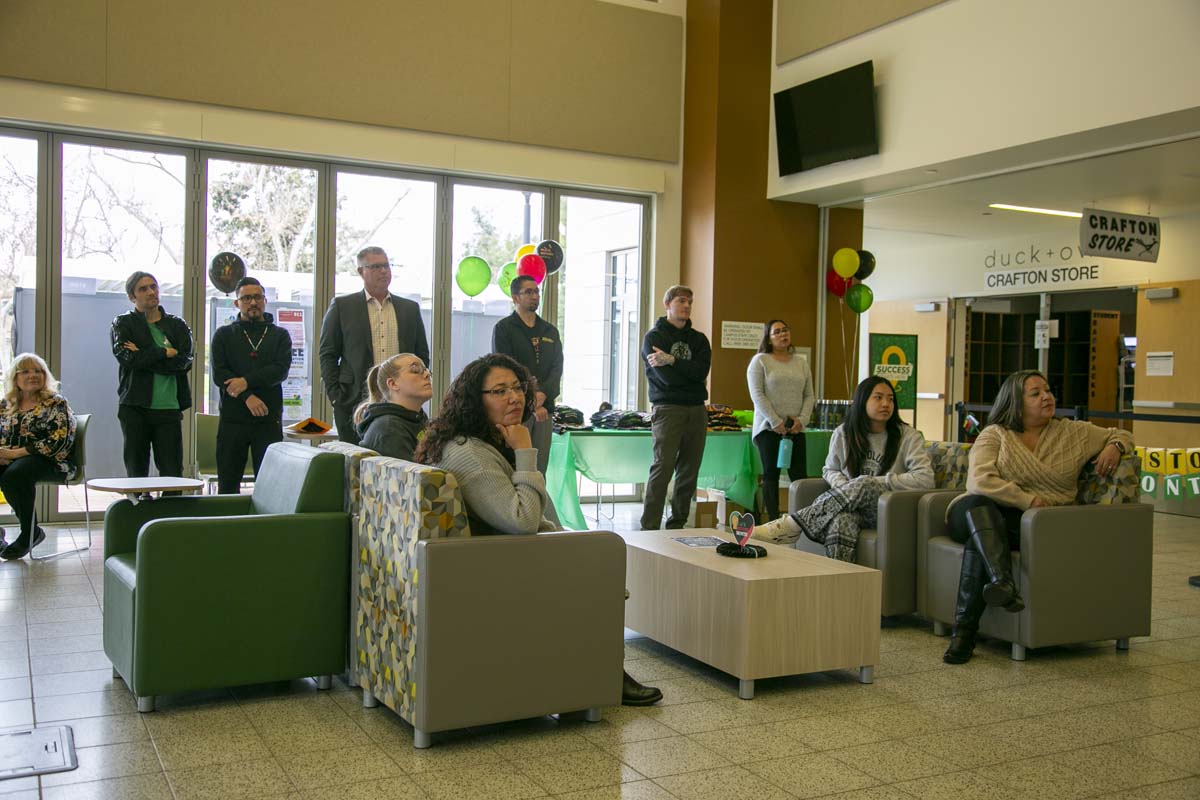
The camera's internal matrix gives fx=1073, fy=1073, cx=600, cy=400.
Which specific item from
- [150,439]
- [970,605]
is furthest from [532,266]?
[970,605]

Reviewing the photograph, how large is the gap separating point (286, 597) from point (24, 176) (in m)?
5.20

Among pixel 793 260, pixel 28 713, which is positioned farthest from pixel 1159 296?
pixel 28 713

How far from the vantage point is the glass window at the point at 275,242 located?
795cm

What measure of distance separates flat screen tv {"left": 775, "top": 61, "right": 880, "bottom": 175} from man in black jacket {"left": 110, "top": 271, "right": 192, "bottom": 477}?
497 cm

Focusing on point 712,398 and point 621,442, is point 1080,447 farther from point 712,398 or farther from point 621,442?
point 712,398

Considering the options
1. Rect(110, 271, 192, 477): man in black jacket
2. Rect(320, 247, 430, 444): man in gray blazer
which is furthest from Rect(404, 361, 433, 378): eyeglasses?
Rect(110, 271, 192, 477): man in black jacket

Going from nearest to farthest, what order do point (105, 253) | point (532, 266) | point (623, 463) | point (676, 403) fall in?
point (676, 403) < point (623, 463) < point (105, 253) < point (532, 266)

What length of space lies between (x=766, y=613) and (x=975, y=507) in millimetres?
1203

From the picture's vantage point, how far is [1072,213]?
10.8m

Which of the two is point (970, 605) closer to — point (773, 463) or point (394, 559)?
point (394, 559)

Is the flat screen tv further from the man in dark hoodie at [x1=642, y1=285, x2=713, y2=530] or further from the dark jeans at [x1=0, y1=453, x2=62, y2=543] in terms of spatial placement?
the dark jeans at [x1=0, y1=453, x2=62, y2=543]

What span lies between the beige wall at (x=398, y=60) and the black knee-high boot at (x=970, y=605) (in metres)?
5.56

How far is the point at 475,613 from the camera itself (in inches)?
128

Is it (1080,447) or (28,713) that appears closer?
(28,713)
